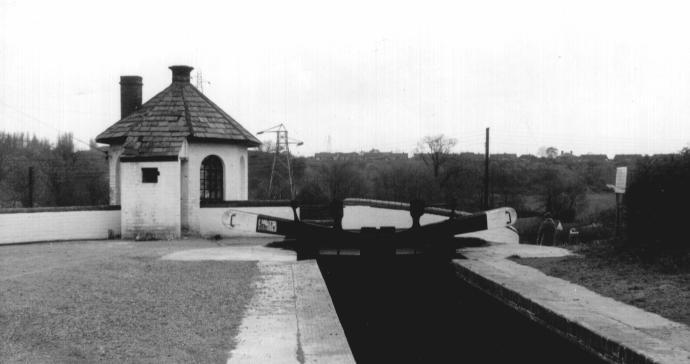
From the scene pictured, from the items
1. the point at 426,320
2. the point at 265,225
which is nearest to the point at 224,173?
the point at 265,225

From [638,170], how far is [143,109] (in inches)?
601

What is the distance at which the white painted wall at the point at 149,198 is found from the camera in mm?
18156

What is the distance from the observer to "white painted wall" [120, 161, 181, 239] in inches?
715

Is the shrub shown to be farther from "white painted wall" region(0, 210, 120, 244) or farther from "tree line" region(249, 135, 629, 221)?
→ "tree line" region(249, 135, 629, 221)

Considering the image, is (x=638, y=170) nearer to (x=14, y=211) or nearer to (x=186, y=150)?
(x=186, y=150)

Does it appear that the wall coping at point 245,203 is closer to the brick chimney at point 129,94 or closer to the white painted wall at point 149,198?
the white painted wall at point 149,198

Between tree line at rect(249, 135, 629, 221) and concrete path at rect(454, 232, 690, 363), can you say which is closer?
concrete path at rect(454, 232, 690, 363)

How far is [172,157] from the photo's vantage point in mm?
18156

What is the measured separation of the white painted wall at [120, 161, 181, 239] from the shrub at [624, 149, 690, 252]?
38.9ft

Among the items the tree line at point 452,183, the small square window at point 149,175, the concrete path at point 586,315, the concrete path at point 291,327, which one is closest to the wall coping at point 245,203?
the small square window at point 149,175

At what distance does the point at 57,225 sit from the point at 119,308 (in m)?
11.2

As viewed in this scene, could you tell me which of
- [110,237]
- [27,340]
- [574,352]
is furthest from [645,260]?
[110,237]

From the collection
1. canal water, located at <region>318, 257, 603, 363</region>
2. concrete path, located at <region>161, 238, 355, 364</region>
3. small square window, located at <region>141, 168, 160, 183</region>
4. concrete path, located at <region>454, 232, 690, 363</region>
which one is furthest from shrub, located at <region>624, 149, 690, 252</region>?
small square window, located at <region>141, 168, 160, 183</region>

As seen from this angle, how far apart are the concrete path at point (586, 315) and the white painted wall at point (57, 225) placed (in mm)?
11358
